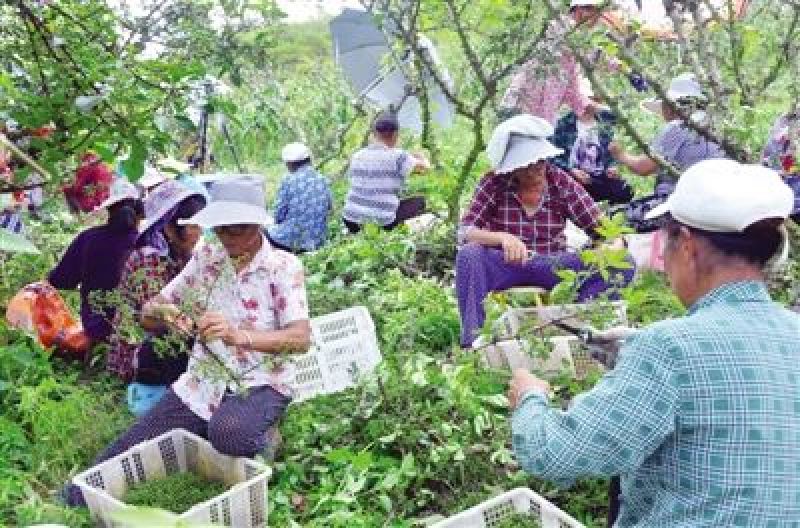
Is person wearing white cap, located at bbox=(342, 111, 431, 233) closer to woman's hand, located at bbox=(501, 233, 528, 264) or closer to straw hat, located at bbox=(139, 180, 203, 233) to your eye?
woman's hand, located at bbox=(501, 233, 528, 264)

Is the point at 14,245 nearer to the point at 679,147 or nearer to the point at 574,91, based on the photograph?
the point at 679,147

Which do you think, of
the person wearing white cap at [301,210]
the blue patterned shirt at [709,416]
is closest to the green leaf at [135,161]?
the blue patterned shirt at [709,416]

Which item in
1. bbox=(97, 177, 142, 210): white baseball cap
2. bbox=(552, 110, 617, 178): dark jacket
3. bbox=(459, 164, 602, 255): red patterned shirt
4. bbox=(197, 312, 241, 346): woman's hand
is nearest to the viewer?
bbox=(197, 312, 241, 346): woman's hand

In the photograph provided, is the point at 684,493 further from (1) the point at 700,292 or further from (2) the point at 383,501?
(2) the point at 383,501

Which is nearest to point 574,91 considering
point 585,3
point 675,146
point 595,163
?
point 595,163

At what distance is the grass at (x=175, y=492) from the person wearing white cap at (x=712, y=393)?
180cm

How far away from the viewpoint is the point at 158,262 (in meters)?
4.22

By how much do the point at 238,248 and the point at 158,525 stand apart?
9.63ft

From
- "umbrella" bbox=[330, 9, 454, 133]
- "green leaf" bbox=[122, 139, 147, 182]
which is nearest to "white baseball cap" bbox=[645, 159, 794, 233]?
"green leaf" bbox=[122, 139, 147, 182]

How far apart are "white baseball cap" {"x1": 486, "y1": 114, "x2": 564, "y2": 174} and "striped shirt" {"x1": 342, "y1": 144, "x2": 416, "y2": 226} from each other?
2575 mm

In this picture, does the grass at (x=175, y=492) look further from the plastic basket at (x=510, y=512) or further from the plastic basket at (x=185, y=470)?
the plastic basket at (x=510, y=512)

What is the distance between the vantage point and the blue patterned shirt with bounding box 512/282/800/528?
200 centimetres

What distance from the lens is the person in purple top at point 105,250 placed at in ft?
15.3

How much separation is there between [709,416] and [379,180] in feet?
17.7
